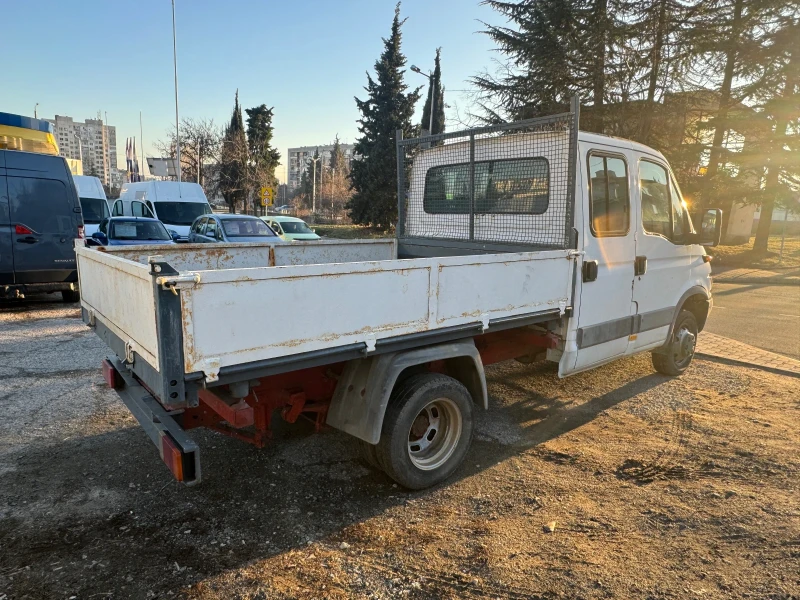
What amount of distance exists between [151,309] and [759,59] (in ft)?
76.1

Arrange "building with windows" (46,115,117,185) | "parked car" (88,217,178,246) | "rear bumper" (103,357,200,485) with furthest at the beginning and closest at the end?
1. "building with windows" (46,115,117,185)
2. "parked car" (88,217,178,246)
3. "rear bumper" (103,357,200,485)

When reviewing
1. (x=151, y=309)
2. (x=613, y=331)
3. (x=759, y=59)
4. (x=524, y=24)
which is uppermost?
(x=524, y=24)

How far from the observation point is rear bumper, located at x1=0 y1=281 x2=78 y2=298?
896 cm

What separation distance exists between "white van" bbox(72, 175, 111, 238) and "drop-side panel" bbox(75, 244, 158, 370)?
16.3 m

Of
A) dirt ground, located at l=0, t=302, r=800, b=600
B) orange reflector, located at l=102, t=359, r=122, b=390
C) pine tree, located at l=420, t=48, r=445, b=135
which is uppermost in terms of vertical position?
pine tree, located at l=420, t=48, r=445, b=135

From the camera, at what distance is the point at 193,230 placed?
50.9 feet

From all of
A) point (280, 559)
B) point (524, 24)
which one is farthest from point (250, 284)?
point (524, 24)

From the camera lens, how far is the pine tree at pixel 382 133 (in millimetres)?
31719

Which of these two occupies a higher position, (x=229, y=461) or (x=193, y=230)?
(x=193, y=230)

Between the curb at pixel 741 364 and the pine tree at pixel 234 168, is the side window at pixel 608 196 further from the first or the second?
the pine tree at pixel 234 168

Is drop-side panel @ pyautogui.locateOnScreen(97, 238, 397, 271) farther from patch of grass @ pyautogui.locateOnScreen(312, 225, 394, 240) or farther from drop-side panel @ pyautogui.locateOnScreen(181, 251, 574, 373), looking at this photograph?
patch of grass @ pyautogui.locateOnScreen(312, 225, 394, 240)

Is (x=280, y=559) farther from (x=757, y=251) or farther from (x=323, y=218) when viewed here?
(x=323, y=218)

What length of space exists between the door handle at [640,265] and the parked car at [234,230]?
1028 centimetres

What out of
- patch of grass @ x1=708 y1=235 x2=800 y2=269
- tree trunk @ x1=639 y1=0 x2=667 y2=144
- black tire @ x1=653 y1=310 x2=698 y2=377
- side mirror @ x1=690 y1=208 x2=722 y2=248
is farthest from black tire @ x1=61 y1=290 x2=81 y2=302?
patch of grass @ x1=708 y1=235 x2=800 y2=269
